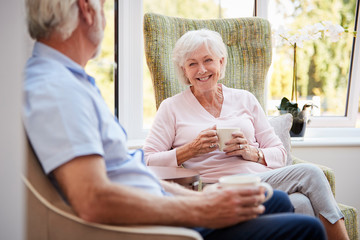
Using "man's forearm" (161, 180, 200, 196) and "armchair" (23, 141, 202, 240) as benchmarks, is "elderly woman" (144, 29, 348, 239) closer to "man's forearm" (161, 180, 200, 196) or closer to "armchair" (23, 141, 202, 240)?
"man's forearm" (161, 180, 200, 196)

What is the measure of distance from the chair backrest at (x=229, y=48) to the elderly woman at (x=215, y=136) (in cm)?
16

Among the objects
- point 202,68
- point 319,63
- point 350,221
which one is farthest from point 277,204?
point 319,63

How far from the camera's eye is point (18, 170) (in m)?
0.62

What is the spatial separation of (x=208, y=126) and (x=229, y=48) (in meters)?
0.72

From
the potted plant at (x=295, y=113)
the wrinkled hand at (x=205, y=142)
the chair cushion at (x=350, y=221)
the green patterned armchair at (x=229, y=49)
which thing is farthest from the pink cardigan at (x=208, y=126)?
the potted plant at (x=295, y=113)

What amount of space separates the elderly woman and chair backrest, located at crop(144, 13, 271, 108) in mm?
162

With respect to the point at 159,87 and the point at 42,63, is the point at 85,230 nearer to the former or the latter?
the point at 42,63

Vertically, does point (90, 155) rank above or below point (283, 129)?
above

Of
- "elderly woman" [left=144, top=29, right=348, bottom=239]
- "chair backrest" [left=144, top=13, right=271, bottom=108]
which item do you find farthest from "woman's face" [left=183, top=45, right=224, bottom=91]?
"chair backrest" [left=144, top=13, right=271, bottom=108]

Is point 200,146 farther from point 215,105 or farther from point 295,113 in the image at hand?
point 295,113

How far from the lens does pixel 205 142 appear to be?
5.68 ft

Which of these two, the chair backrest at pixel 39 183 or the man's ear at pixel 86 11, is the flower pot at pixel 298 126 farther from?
the chair backrest at pixel 39 183

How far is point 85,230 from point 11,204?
277mm

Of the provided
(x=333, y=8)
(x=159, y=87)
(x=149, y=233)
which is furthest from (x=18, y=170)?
(x=333, y=8)
